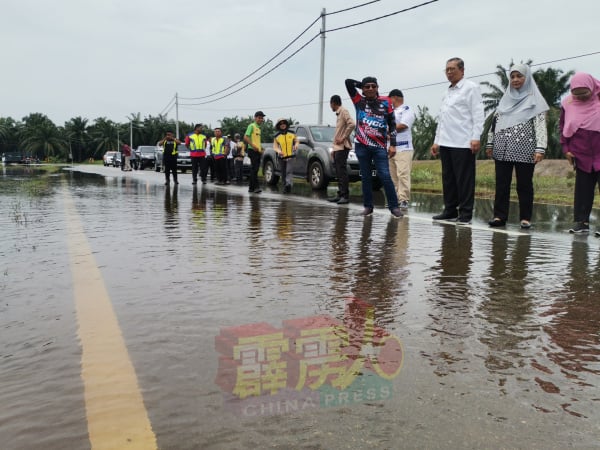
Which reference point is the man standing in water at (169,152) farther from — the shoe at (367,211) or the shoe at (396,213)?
the shoe at (396,213)

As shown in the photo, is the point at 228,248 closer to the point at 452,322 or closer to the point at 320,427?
the point at 452,322

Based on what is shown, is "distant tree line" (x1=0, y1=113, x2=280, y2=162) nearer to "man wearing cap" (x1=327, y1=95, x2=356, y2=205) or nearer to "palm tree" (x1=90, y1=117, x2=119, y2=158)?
"palm tree" (x1=90, y1=117, x2=119, y2=158)

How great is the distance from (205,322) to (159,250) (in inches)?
86.3

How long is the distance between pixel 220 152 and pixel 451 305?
13.8 meters

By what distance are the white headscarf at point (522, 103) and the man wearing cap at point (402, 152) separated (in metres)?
2.46

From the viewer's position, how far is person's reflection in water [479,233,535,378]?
2459mm

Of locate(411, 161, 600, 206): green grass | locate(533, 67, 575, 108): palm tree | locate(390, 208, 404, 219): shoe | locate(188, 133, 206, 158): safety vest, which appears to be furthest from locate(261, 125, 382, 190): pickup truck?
locate(533, 67, 575, 108): palm tree

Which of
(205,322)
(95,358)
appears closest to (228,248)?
(205,322)

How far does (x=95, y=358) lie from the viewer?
2.43 m

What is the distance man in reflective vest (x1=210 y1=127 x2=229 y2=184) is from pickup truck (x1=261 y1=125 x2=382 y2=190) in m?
1.36

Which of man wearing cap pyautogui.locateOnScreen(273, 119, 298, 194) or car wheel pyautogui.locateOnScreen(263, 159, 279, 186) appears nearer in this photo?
man wearing cap pyautogui.locateOnScreen(273, 119, 298, 194)

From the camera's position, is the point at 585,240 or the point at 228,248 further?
the point at 585,240

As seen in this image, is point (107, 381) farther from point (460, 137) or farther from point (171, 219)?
point (460, 137)

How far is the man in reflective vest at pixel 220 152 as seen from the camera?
16484 mm
